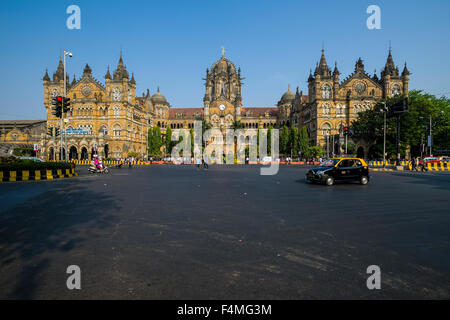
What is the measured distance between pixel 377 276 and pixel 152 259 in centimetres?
339

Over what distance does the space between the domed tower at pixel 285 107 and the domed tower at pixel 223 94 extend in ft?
45.5

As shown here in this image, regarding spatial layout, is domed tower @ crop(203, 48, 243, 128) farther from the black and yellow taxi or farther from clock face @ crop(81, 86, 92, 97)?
the black and yellow taxi

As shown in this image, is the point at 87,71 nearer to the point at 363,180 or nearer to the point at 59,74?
the point at 59,74

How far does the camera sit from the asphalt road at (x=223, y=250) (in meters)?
3.51

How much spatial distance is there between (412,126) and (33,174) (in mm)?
52647

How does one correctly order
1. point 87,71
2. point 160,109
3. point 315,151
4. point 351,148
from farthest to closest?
point 160,109, point 87,71, point 315,151, point 351,148

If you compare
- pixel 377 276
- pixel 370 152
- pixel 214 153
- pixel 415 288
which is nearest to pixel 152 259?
pixel 377 276

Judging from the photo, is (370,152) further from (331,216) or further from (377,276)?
(377,276)

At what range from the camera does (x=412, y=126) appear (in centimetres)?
4622

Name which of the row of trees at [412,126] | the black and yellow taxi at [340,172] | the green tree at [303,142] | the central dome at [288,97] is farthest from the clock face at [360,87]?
the black and yellow taxi at [340,172]

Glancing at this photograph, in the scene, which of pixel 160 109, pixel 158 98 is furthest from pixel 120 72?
pixel 158 98

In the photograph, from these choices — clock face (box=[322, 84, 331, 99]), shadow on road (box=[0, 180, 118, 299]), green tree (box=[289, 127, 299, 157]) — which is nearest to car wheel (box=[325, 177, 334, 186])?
shadow on road (box=[0, 180, 118, 299])

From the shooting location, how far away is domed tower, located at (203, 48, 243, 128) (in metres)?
82.1
